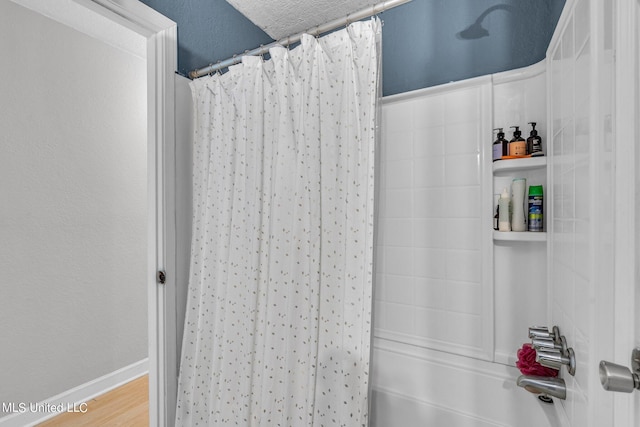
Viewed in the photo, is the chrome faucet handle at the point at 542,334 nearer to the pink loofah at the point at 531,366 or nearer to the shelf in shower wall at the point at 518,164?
the pink loofah at the point at 531,366

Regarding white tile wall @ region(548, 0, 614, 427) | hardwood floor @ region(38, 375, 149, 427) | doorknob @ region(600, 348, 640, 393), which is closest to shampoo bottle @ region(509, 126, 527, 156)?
white tile wall @ region(548, 0, 614, 427)

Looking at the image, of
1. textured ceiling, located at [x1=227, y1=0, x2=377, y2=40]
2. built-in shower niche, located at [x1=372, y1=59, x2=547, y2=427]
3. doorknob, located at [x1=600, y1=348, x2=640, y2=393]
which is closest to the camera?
doorknob, located at [x1=600, y1=348, x2=640, y2=393]

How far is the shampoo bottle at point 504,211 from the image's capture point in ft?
4.12

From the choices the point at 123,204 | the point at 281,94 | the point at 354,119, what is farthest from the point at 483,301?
the point at 123,204

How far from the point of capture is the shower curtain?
96cm

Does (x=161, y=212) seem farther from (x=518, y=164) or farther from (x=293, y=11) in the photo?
(x=518, y=164)

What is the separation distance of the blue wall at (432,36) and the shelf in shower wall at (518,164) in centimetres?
43

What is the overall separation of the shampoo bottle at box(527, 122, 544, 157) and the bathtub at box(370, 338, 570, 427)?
873 millimetres

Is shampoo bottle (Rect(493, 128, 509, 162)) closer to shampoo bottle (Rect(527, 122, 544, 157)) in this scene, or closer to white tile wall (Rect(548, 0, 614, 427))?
shampoo bottle (Rect(527, 122, 544, 157))

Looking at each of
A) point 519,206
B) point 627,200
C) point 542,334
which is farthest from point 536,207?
point 627,200

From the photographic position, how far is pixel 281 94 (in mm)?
1139

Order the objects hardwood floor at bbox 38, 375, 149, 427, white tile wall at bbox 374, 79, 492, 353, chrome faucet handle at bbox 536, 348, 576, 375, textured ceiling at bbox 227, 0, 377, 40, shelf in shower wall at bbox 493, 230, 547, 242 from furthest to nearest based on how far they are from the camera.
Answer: hardwood floor at bbox 38, 375, 149, 427
textured ceiling at bbox 227, 0, 377, 40
white tile wall at bbox 374, 79, 492, 353
shelf in shower wall at bbox 493, 230, 547, 242
chrome faucet handle at bbox 536, 348, 576, 375

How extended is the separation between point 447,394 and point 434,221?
2.50 feet

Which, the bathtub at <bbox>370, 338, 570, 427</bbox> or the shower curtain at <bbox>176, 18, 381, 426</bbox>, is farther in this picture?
the bathtub at <bbox>370, 338, 570, 427</bbox>
